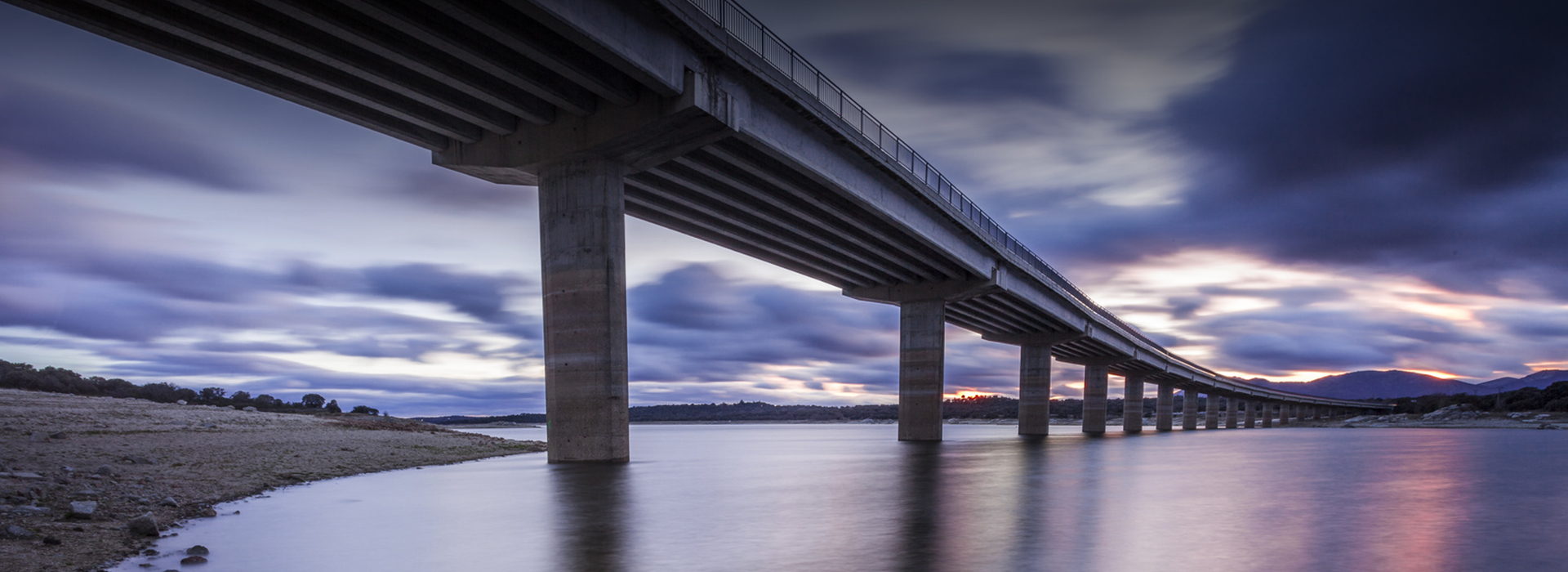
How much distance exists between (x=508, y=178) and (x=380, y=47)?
32.8ft

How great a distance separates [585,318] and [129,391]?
51769 millimetres

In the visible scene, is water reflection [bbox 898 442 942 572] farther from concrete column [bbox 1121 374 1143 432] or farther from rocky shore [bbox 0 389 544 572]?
concrete column [bbox 1121 374 1143 432]

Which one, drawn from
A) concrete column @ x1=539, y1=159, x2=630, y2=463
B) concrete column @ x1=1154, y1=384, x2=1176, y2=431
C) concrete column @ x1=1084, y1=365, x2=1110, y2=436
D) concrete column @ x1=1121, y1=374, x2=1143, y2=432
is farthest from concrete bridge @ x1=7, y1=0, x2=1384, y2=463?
concrete column @ x1=1154, y1=384, x2=1176, y2=431

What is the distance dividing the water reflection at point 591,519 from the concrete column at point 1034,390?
57220 mm

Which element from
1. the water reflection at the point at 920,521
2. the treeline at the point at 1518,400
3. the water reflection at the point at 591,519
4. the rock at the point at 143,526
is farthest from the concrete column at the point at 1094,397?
the rock at the point at 143,526

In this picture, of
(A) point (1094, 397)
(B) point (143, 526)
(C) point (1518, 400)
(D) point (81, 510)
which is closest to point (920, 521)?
(B) point (143, 526)

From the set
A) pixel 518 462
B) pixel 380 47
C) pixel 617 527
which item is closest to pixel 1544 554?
pixel 617 527

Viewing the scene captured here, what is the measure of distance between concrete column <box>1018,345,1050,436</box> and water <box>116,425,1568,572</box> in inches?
1969

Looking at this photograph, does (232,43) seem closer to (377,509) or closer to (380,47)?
(380,47)

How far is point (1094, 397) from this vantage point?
303 ft

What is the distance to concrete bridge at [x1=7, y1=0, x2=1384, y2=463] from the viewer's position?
64.9 feet

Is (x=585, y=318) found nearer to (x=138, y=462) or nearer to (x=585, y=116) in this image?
(x=585, y=116)

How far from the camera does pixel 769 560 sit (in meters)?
9.25

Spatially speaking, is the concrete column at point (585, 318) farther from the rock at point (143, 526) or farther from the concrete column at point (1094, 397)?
the concrete column at point (1094, 397)
